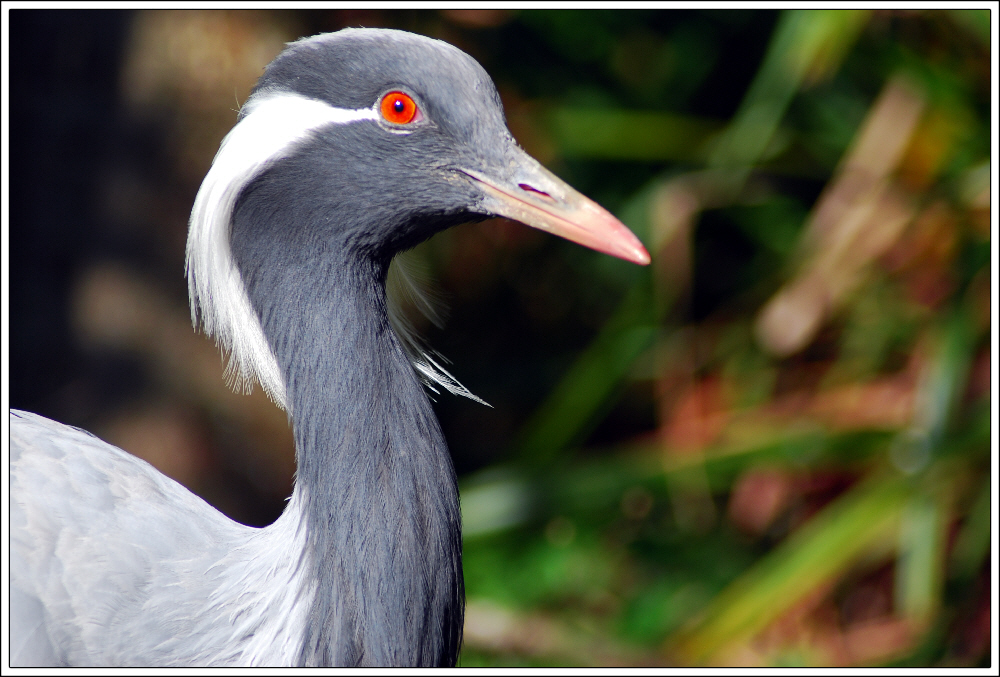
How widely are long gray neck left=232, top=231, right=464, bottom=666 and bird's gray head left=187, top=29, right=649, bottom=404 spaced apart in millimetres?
35

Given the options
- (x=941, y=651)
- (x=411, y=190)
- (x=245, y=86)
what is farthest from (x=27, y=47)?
(x=941, y=651)

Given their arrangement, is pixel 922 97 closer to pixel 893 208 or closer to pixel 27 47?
pixel 893 208

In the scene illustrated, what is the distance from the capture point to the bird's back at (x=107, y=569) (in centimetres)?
149

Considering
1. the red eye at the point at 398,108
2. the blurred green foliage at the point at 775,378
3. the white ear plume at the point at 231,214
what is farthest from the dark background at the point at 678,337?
the red eye at the point at 398,108

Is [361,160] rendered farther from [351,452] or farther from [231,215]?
[351,452]

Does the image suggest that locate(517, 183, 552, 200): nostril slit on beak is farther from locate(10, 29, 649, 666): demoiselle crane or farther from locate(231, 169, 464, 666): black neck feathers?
locate(231, 169, 464, 666): black neck feathers

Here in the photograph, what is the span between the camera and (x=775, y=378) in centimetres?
314

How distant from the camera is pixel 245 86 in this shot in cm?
286

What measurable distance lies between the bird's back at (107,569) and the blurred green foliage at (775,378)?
1383 millimetres

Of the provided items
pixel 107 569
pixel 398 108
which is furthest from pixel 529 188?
pixel 107 569

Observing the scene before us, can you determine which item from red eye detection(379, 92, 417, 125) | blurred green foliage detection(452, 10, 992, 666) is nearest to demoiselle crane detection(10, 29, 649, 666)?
red eye detection(379, 92, 417, 125)

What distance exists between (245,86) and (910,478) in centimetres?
241

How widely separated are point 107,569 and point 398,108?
0.95 meters

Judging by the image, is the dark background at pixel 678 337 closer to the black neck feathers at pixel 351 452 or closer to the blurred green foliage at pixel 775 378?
the blurred green foliage at pixel 775 378
